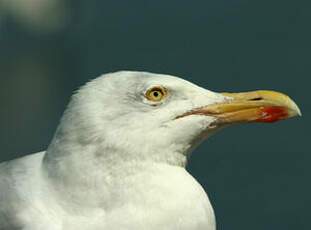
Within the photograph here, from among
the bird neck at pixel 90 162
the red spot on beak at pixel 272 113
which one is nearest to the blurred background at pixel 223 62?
the red spot on beak at pixel 272 113

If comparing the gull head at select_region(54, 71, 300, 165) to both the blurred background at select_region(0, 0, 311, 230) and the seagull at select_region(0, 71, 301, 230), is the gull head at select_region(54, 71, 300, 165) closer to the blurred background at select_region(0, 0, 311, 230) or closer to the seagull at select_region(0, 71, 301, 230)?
the seagull at select_region(0, 71, 301, 230)

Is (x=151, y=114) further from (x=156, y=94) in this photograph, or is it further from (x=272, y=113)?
(x=272, y=113)

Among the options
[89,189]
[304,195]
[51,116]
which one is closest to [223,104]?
[89,189]

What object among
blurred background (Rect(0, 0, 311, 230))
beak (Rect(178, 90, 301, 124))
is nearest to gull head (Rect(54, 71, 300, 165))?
beak (Rect(178, 90, 301, 124))

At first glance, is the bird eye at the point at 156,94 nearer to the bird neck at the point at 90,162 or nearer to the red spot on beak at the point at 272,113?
the bird neck at the point at 90,162

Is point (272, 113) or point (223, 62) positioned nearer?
point (272, 113)

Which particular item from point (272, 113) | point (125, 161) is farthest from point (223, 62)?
point (125, 161)

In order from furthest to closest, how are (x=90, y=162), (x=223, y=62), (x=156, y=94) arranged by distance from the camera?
(x=223, y=62) → (x=156, y=94) → (x=90, y=162)
